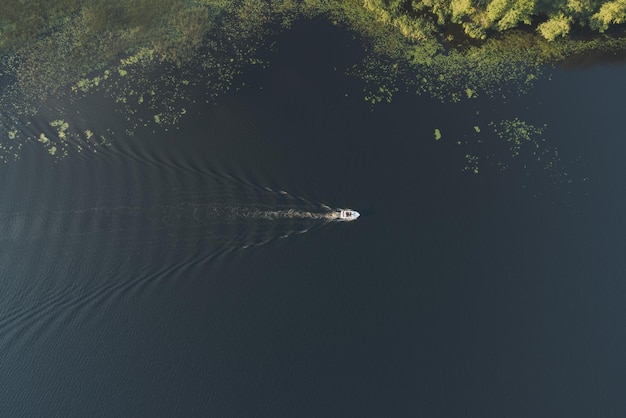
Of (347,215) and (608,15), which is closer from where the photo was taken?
(347,215)

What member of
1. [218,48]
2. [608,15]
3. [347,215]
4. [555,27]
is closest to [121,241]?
[347,215]

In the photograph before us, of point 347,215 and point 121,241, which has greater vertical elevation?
point 121,241

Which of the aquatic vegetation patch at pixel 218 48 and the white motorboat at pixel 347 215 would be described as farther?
the aquatic vegetation patch at pixel 218 48

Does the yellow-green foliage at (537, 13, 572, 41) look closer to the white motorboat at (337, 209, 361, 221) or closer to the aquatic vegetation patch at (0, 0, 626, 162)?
the aquatic vegetation patch at (0, 0, 626, 162)

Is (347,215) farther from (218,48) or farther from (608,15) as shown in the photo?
(608,15)

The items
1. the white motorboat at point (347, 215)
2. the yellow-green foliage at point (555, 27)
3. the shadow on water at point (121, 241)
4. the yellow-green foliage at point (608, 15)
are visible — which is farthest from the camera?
the yellow-green foliage at point (555, 27)

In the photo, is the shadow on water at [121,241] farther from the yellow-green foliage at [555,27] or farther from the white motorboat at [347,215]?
the yellow-green foliage at [555,27]

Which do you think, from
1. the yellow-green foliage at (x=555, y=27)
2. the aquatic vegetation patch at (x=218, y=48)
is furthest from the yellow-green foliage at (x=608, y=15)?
the yellow-green foliage at (x=555, y=27)

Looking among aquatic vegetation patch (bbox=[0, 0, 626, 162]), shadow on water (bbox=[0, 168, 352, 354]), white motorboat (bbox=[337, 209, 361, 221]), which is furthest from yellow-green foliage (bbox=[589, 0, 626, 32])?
shadow on water (bbox=[0, 168, 352, 354])

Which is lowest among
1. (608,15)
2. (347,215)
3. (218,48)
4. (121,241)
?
(347,215)

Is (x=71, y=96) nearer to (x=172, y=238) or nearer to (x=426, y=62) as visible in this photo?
(x=172, y=238)

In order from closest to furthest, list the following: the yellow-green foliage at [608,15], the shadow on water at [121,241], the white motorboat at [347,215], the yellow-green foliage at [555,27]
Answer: the shadow on water at [121,241] → the white motorboat at [347,215] → the yellow-green foliage at [608,15] → the yellow-green foliage at [555,27]
